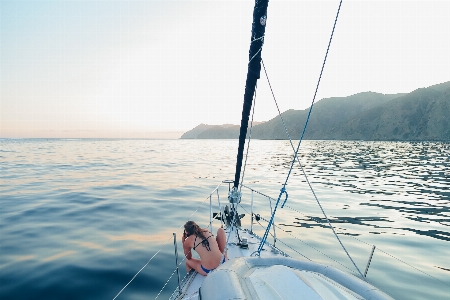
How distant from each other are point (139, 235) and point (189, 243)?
4.80 m

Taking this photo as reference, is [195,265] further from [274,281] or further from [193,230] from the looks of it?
[274,281]

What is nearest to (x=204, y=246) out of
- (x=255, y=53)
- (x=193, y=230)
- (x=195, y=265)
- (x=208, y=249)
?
(x=208, y=249)

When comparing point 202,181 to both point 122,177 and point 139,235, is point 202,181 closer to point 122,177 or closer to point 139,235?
point 122,177

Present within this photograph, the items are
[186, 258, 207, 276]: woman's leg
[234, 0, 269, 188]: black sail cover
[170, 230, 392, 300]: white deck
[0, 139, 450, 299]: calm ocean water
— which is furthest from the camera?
[0, 139, 450, 299]: calm ocean water

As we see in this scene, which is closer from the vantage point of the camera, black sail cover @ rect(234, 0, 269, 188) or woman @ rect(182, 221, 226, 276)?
black sail cover @ rect(234, 0, 269, 188)

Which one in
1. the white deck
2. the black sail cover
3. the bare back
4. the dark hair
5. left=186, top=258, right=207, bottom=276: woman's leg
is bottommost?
left=186, top=258, right=207, bottom=276: woman's leg

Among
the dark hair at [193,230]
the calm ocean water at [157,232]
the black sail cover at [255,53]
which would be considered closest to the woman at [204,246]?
the dark hair at [193,230]

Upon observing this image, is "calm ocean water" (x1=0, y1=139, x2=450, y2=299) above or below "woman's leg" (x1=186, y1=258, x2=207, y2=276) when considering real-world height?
below

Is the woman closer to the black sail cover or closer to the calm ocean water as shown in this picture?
the calm ocean water

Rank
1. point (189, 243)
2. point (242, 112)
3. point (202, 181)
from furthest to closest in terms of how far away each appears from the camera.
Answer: point (202, 181), point (242, 112), point (189, 243)

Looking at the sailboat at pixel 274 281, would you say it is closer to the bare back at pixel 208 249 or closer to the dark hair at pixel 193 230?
the bare back at pixel 208 249

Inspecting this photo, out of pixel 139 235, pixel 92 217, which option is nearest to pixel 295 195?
pixel 139 235

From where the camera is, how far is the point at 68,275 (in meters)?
6.35

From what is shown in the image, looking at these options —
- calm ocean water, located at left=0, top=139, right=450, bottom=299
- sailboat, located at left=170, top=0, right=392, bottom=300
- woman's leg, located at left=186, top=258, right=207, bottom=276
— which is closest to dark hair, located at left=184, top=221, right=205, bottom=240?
woman's leg, located at left=186, top=258, right=207, bottom=276
